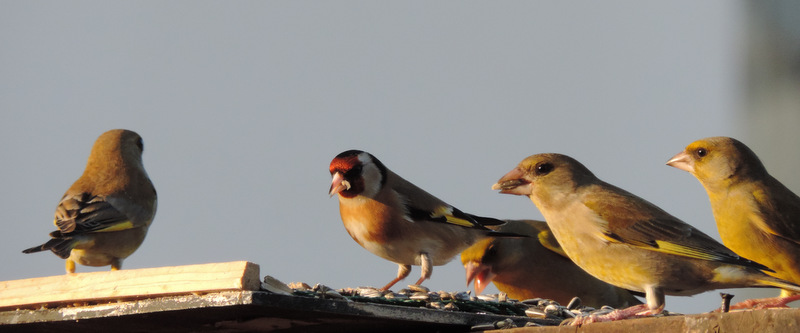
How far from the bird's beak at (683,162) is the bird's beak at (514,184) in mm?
759

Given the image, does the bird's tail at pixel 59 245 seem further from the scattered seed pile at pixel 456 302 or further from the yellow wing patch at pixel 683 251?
the yellow wing patch at pixel 683 251

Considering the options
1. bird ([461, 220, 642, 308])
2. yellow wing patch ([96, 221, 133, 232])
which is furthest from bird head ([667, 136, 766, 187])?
yellow wing patch ([96, 221, 133, 232])

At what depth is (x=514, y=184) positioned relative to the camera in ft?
13.9

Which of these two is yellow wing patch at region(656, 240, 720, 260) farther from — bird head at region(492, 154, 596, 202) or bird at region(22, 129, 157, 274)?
bird at region(22, 129, 157, 274)

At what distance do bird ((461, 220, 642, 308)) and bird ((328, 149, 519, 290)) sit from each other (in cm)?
89

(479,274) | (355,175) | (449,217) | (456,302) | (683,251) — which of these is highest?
(355,175)

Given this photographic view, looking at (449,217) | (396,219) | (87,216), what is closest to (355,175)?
(396,219)

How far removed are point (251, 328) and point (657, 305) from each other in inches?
56.9

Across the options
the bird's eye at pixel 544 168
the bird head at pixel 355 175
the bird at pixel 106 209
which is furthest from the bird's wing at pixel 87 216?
the bird's eye at pixel 544 168

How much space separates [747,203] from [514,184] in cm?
103

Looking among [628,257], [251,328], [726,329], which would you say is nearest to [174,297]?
[251,328]

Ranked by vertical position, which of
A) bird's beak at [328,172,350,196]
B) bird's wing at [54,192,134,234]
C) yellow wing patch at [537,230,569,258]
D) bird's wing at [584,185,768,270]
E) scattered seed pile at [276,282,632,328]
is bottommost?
scattered seed pile at [276,282,632,328]

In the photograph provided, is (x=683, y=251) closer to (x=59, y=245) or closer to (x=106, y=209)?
(x=59, y=245)

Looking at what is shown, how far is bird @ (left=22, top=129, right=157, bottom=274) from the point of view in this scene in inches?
218
